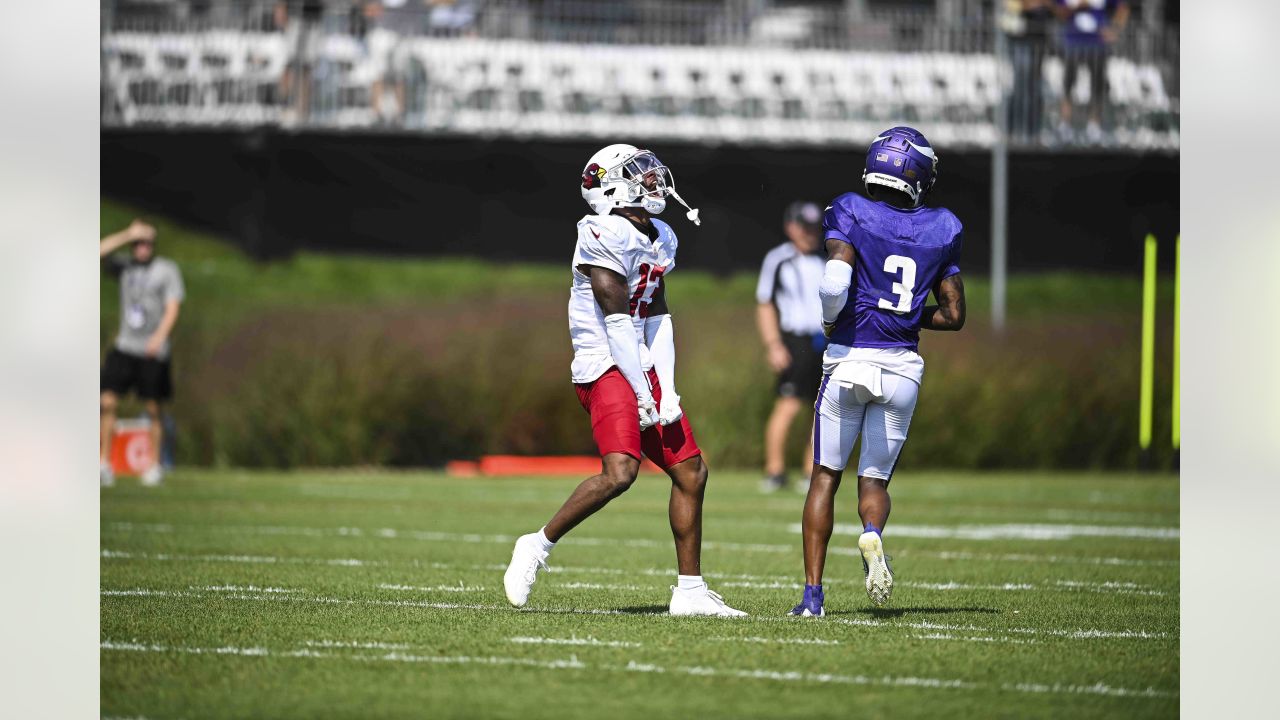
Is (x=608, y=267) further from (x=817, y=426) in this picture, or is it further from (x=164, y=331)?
(x=164, y=331)

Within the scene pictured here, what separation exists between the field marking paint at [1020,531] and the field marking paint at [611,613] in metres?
4.33

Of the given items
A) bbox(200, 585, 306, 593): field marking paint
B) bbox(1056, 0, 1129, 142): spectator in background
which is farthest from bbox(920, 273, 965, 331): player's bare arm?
bbox(1056, 0, 1129, 142): spectator in background

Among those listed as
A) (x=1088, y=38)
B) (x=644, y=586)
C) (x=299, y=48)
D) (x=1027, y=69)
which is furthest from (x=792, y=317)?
(x=1088, y=38)

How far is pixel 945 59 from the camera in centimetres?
2938

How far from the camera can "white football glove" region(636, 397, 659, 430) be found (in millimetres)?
7281

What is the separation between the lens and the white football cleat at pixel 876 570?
277 inches

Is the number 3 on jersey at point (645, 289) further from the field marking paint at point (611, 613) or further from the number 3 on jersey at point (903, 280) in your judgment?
the field marking paint at point (611, 613)

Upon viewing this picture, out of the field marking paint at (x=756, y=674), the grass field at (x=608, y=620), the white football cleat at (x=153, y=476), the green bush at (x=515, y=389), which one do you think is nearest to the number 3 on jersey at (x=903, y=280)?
the grass field at (x=608, y=620)

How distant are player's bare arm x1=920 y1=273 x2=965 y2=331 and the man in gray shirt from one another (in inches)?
365

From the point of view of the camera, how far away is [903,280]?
741 cm

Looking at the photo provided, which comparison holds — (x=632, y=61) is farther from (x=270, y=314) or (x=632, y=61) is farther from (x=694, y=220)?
(x=694, y=220)
